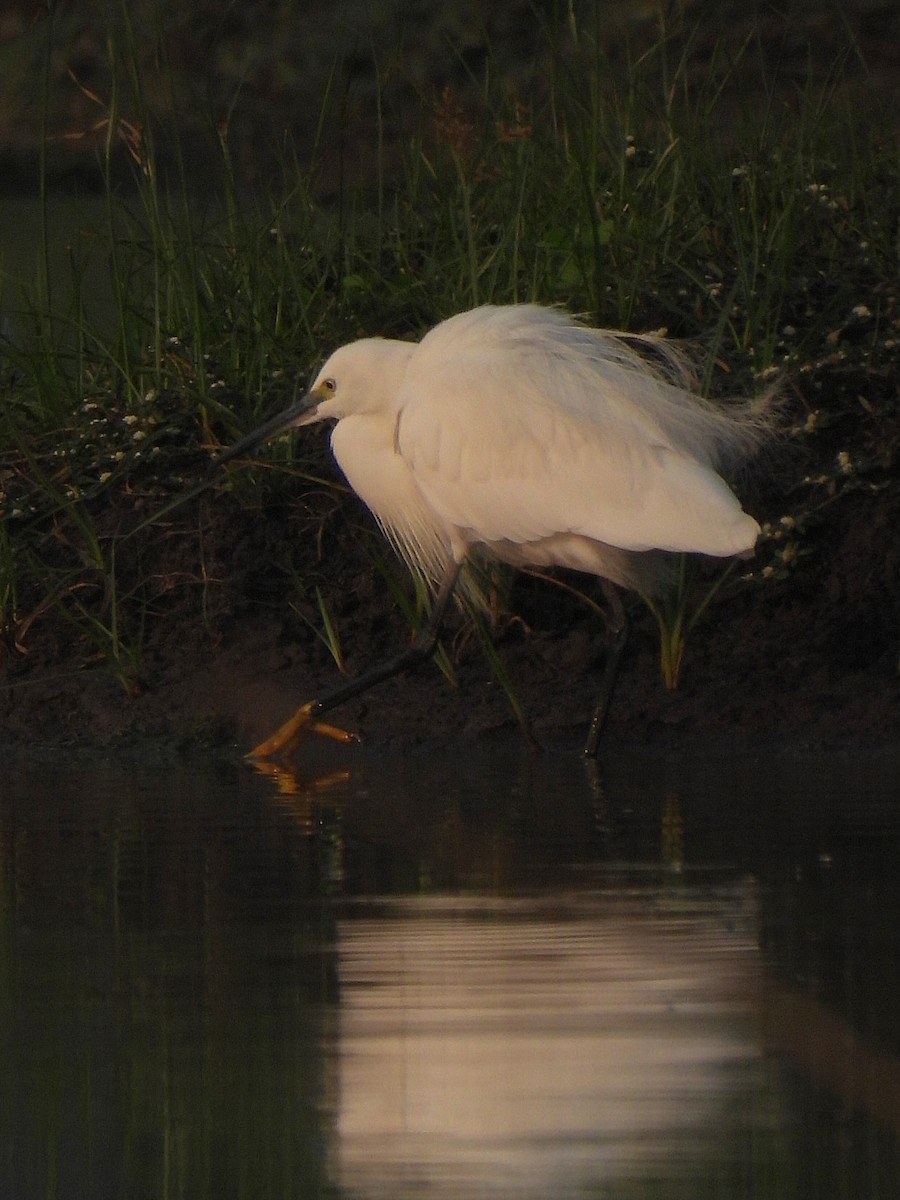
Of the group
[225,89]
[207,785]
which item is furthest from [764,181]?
[225,89]

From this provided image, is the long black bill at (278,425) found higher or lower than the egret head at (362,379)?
lower

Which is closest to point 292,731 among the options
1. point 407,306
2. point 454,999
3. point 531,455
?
point 531,455

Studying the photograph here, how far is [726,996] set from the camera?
2.96 m

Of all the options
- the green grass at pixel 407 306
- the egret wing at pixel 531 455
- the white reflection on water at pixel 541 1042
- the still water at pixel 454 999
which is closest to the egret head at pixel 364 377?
the egret wing at pixel 531 455

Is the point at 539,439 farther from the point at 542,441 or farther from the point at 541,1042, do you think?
the point at 541,1042

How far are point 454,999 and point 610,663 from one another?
3.20 metres

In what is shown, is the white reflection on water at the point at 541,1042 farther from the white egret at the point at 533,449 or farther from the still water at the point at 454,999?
the white egret at the point at 533,449

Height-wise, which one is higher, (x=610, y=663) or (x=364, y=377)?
(x=364, y=377)

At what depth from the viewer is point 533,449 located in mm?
6051

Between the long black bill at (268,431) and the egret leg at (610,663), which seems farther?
the long black bill at (268,431)

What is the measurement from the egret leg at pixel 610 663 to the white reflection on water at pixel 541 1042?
2328mm

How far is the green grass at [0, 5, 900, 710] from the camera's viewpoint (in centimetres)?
671

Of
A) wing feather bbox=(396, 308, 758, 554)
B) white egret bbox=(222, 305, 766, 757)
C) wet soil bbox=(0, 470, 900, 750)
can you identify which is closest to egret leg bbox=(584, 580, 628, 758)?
white egret bbox=(222, 305, 766, 757)

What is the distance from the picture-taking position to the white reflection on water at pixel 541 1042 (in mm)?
2334
